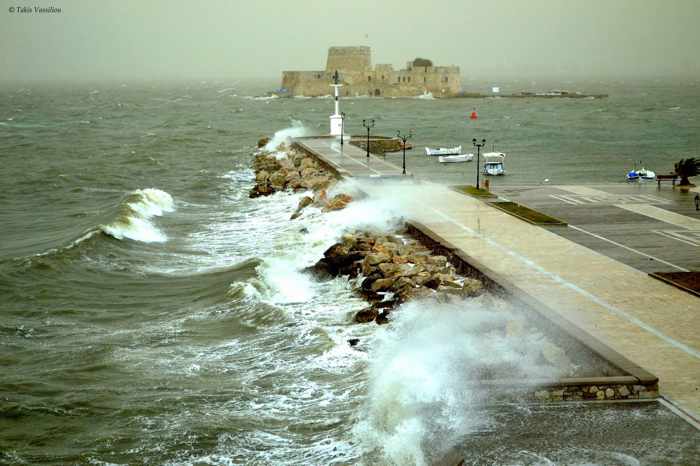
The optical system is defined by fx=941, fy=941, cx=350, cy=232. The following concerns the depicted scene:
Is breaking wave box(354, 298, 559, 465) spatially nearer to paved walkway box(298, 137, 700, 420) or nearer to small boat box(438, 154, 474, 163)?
paved walkway box(298, 137, 700, 420)

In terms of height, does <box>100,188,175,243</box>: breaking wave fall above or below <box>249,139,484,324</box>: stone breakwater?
below

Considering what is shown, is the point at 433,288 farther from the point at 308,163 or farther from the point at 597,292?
the point at 308,163

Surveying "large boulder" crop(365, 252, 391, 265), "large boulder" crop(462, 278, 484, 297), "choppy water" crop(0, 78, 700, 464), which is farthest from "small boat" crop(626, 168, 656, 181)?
"large boulder" crop(462, 278, 484, 297)

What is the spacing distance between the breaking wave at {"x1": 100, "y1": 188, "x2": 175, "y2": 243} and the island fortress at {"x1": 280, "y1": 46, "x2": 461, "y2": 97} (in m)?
101

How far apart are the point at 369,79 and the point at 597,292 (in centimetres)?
12563

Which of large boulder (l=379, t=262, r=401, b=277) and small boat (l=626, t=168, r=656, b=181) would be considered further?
small boat (l=626, t=168, r=656, b=181)

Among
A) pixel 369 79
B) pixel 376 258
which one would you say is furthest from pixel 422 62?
pixel 376 258

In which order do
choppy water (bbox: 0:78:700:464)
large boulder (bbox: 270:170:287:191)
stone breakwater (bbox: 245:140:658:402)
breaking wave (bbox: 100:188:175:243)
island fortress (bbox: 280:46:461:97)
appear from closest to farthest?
choppy water (bbox: 0:78:700:464) → stone breakwater (bbox: 245:140:658:402) → breaking wave (bbox: 100:188:175:243) → large boulder (bbox: 270:170:287:191) → island fortress (bbox: 280:46:461:97)

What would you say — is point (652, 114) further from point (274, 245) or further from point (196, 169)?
point (274, 245)

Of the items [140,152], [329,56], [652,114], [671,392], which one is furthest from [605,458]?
[329,56]

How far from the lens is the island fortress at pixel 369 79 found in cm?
14012

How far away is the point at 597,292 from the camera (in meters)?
19.0

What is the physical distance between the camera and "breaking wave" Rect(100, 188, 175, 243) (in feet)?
102

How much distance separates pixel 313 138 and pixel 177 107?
7338cm
